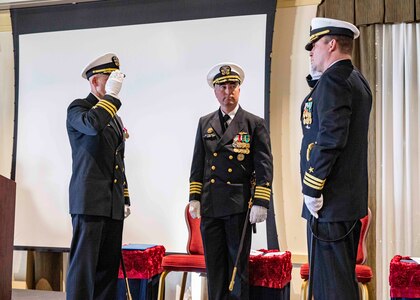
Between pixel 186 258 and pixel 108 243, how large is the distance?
0.79 metres

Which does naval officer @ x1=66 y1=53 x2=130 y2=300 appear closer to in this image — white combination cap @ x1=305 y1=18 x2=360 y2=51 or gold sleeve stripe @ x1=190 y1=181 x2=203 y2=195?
gold sleeve stripe @ x1=190 y1=181 x2=203 y2=195

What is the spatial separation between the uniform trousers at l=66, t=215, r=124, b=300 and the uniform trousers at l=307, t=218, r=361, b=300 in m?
1.12

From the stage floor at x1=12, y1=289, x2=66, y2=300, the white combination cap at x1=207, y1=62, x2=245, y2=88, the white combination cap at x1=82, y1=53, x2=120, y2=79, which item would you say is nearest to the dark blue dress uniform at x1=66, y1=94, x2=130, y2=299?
the white combination cap at x1=82, y1=53, x2=120, y2=79

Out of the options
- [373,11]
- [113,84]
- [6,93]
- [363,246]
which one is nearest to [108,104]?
[113,84]

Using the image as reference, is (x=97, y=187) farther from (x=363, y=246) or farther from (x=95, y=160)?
(x=363, y=246)

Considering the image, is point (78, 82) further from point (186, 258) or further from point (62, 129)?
point (186, 258)

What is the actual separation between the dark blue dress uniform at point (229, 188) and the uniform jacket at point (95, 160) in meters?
0.47

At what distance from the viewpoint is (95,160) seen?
264cm

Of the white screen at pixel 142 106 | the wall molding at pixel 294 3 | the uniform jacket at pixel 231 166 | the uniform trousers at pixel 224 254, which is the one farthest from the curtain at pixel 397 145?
the uniform trousers at pixel 224 254

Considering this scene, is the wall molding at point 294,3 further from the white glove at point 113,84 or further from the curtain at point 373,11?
the white glove at point 113,84

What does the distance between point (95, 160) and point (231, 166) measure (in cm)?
72

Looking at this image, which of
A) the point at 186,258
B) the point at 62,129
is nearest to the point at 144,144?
the point at 62,129

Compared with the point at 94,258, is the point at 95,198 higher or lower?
higher

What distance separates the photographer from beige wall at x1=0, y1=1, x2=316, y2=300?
4125 millimetres
